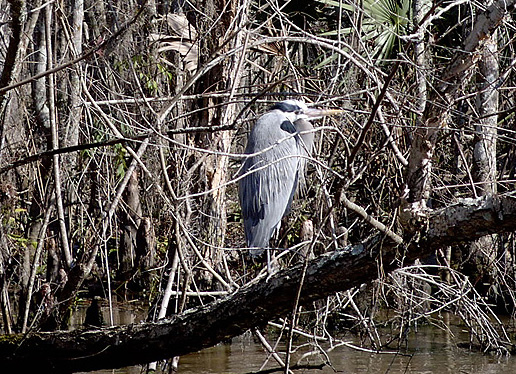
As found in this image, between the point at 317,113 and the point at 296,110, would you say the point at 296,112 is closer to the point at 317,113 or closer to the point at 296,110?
the point at 296,110

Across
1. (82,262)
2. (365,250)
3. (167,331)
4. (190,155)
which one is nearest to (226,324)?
(167,331)

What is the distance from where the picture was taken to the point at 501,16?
330 cm

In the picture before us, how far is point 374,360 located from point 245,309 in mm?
2960

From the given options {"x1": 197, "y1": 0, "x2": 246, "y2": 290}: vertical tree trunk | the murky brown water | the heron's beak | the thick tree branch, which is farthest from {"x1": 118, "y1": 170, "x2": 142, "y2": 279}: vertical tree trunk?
the thick tree branch

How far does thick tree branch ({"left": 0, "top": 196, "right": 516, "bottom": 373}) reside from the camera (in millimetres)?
2949

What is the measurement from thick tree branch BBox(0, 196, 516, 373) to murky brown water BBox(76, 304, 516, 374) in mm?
1975

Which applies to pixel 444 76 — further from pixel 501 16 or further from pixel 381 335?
pixel 381 335

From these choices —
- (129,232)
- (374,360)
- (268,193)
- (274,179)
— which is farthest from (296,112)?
(129,232)

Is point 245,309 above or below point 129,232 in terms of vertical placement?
below

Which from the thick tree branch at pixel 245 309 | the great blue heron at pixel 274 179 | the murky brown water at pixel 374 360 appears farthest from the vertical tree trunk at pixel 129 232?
the thick tree branch at pixel 245 309

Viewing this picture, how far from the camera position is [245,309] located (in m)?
3.51

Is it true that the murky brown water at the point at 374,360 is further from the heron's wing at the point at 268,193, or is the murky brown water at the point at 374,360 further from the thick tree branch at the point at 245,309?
the thick tree branch at the point at 245,309

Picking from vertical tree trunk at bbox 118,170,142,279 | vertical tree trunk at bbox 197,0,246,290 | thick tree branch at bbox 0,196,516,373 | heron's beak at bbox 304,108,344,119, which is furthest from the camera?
vertical tree trunk at bbox 118,170,142,279

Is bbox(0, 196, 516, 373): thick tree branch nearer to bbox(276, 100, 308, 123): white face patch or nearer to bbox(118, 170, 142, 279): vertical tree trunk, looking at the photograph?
bbox(276, 100, 308, 123): white face patch
